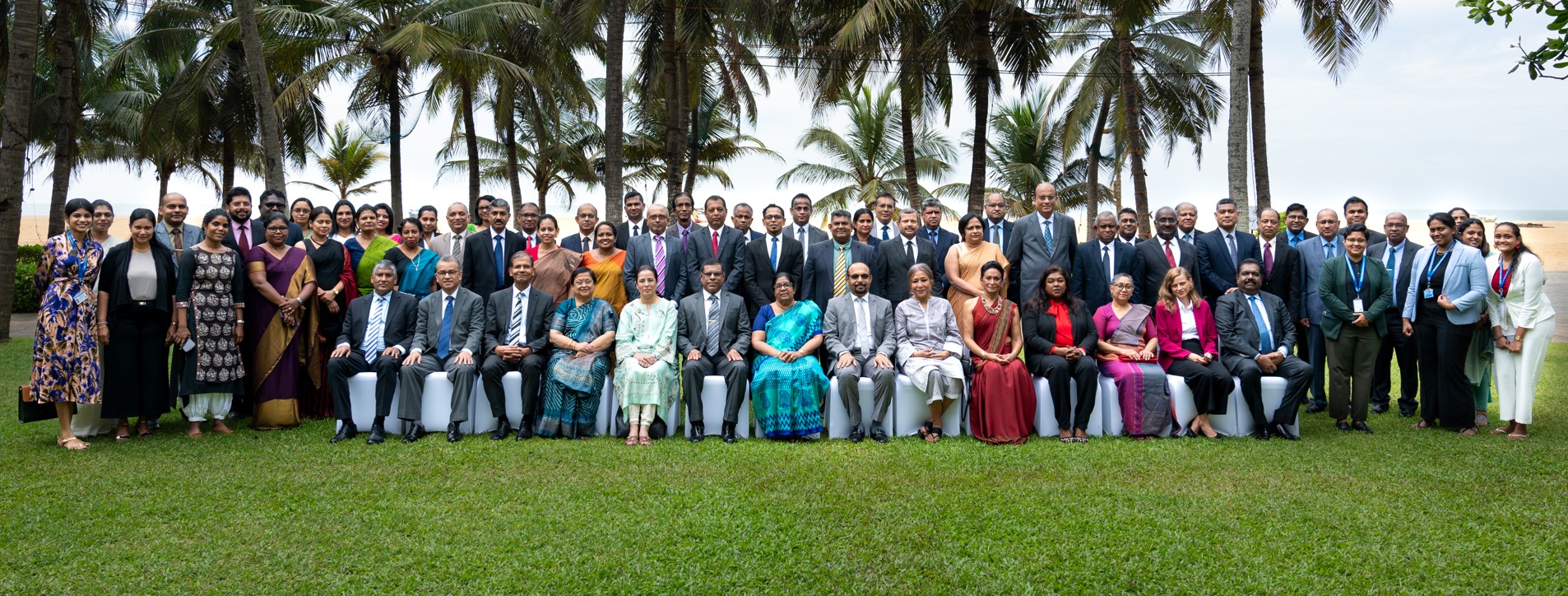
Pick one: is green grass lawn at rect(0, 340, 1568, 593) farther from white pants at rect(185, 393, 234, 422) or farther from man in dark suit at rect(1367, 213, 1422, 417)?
man in dark suit at rect(1367, 213, 1422, 417)

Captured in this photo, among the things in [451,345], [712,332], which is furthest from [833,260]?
[451,345]

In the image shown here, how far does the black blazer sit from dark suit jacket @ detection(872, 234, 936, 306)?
3598 millimetres

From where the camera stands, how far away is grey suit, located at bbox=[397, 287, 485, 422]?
652cm

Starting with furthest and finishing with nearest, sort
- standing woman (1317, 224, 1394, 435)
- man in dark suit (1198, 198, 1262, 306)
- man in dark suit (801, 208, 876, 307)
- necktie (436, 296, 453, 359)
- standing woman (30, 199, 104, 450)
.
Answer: man in dark suit (1198, 198, 1262, 306) < man in dark suit (801, 208, 876, 307) < standing woman (1317, 224, 1394, 435) < necktie (436, 296, 453, 359) < standing woman (30, 199, 104, 450)

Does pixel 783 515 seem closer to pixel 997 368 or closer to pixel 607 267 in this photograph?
pixel 997 368

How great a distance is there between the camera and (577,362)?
21.8 ft

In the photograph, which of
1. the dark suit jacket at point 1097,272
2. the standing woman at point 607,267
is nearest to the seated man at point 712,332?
the standing woman at point 607,267

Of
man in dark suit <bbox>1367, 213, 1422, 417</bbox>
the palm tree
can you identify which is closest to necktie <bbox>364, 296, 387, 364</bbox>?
man in dark suit <bbox>1367, 213, 1422, 417</bbox>

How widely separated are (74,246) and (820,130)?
2233cm

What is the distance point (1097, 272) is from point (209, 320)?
22.0 ft

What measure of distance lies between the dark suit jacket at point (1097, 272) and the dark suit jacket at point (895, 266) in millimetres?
1224

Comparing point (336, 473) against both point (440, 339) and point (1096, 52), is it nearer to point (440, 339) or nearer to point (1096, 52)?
point (440, 339)

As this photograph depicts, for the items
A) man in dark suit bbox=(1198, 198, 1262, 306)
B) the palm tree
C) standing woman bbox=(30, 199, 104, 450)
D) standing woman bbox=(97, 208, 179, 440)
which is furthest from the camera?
the palm tree

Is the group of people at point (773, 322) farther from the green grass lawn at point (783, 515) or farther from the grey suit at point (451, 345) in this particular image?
the green grass lawn at point (783, 515)
